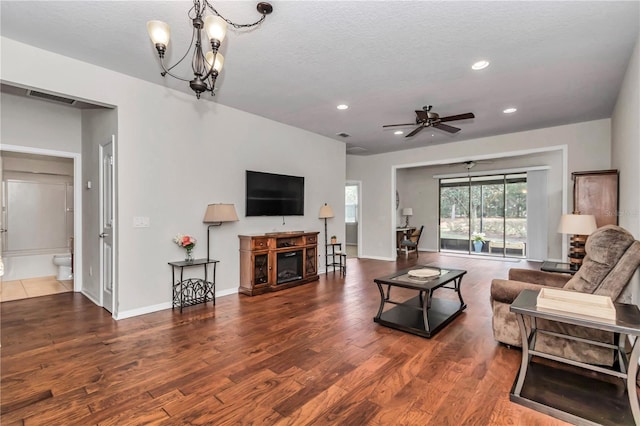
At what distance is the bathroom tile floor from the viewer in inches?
180

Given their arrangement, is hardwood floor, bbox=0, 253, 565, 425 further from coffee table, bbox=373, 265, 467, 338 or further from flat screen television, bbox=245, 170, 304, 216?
flat screen television, bbox=245, 170, 304, 216

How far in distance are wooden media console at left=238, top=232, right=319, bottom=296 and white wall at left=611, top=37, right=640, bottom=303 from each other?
13.6 feet

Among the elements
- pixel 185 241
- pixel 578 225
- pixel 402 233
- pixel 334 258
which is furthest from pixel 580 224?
pixel 402 233

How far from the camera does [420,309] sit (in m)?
3.49

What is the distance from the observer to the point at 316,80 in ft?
12.2

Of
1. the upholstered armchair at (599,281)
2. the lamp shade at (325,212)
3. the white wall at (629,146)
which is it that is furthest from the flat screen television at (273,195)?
the white wall at (629,146)

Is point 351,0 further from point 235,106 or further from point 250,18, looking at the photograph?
point 235,106

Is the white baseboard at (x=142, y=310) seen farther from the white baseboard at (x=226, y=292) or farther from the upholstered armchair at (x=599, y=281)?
the upholstered armchair at (x=599, y=281)

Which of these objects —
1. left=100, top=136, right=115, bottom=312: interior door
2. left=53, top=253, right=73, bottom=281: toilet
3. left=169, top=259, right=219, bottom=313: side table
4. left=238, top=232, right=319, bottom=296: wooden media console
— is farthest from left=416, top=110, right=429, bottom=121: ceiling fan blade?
left=53, top=253, right=73, bottom=281: toilet

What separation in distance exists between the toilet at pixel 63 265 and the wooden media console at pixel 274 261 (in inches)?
133

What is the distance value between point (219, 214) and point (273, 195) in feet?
4.29

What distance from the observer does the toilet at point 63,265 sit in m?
5.46

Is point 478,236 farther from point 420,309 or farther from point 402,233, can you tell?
point 420,309

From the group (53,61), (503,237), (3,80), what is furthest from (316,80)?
(503,237)
